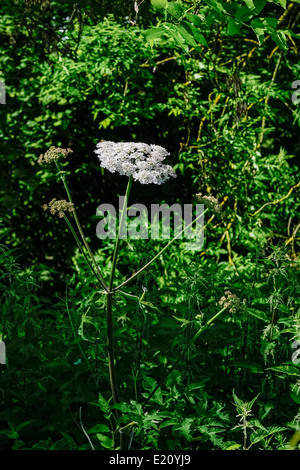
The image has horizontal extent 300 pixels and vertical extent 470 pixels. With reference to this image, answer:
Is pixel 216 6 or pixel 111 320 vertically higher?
pixel 216 6

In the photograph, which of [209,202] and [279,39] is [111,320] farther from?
[279,39]

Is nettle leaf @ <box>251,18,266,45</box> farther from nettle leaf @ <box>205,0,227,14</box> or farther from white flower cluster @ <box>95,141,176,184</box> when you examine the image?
white flower cluster @ <box>95,141,176,184</box>

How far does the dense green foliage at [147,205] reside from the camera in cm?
236

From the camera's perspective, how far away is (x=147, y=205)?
485cm

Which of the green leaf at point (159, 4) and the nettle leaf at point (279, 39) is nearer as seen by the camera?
the green leaf at point (159, 4)

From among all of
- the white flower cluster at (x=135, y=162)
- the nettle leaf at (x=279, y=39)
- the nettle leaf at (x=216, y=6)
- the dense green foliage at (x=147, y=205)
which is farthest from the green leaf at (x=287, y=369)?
the nettle leaf at (x=216, y=6)

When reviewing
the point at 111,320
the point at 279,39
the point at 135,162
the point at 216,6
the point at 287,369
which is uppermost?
the point at 216,6

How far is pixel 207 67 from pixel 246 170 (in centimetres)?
86

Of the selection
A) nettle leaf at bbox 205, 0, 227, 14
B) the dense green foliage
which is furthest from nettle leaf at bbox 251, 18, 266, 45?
nettle leaf at bbox 205, 0, 227, 14

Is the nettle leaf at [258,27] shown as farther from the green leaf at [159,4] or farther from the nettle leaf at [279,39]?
the green leaf at [159,4]

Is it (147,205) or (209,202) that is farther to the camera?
(147,205)

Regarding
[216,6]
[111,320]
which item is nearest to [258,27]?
[216,6]

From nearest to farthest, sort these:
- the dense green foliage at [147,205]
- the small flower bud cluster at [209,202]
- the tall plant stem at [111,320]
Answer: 1. the tall plant stem at [111,320]
2. the small flower bud cluster at [209,202]
3. the dense green foliage at [147,205]
